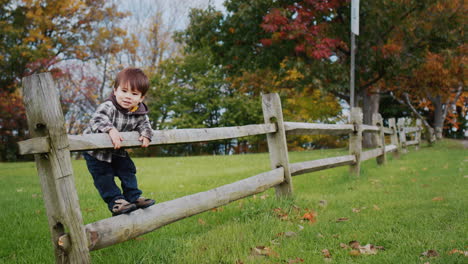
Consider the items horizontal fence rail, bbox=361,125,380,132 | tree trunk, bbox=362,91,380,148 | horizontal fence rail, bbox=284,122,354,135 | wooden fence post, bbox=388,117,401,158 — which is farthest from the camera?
tree trunk, bbox=362,91,380,148

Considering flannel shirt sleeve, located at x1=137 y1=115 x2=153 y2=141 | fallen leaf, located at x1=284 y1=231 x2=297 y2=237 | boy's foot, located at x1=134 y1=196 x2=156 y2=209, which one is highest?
flannel shirt sleeve, located at x1=137 y1=115 x2=153 y2=141

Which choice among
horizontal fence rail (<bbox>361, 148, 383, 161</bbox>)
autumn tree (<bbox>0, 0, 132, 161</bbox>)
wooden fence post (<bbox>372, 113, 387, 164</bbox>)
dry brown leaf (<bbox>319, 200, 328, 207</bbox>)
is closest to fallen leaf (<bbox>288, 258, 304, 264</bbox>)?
dry brown leaf (<bbox>319, 200, 328, 207</bbox>)

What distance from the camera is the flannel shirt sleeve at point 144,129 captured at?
284 cm

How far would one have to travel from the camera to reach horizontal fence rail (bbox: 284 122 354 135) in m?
5.19

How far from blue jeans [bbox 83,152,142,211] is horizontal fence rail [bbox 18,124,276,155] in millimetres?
445

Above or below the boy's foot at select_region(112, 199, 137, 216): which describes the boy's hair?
above

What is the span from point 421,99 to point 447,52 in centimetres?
1155

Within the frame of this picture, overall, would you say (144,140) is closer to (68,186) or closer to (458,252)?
(68,186)

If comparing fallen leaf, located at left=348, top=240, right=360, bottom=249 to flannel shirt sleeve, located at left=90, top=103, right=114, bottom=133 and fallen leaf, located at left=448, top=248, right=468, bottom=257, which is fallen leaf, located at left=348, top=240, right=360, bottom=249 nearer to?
fallen leaf, located at left=448, top=248, right=468, bottom=257

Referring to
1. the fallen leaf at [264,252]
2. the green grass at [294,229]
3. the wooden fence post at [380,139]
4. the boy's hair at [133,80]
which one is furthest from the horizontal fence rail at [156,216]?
the wooden fence post at [380,139]

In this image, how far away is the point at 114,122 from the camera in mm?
3082

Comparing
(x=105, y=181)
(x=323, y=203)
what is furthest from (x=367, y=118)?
(x=105, y=181)

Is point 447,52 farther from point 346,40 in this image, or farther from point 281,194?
point 281,194

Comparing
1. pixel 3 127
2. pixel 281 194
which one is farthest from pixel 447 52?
pixel 3 127
